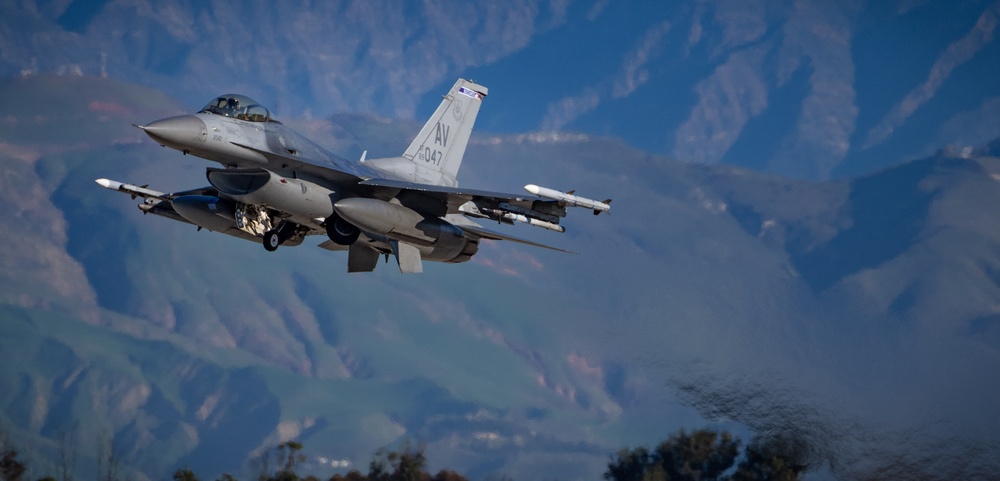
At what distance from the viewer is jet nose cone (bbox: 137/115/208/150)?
21234 millimetres

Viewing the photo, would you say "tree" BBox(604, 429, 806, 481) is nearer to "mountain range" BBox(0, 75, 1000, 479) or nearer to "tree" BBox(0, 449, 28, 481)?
"mountain range" BBox(0, 75, 1000, 479)

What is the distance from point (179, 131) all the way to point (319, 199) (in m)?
2.85

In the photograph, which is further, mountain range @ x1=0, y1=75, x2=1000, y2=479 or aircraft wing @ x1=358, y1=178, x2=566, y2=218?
mountain range @ x1=0, y1=75, x2=1000, y2=479

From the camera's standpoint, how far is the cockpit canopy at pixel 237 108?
74.0ft

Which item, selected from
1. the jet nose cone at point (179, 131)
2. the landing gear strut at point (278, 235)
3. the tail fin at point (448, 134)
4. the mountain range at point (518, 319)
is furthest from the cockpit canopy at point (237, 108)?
the mountain range at point (518, 319)

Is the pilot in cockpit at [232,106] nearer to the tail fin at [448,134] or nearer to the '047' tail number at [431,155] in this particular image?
the tail fin at [448,134]

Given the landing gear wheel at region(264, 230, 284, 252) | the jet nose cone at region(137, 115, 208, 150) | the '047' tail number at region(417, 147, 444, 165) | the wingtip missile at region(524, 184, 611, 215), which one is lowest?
the landing gear wheel at region(264, 230, 284, 252)

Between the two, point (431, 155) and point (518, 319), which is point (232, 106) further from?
point (518, 319)

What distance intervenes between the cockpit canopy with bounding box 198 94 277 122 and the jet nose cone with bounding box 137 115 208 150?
0.69 meters

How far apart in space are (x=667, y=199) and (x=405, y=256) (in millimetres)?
28395

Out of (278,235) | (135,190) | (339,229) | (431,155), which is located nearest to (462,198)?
(339,229)

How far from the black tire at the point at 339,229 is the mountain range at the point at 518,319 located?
9322 millimetres

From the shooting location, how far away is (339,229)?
77.9ft

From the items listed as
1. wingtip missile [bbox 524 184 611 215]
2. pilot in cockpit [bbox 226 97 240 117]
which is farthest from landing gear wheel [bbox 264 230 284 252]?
wingtip missile [bbox 524 184 611 215]
